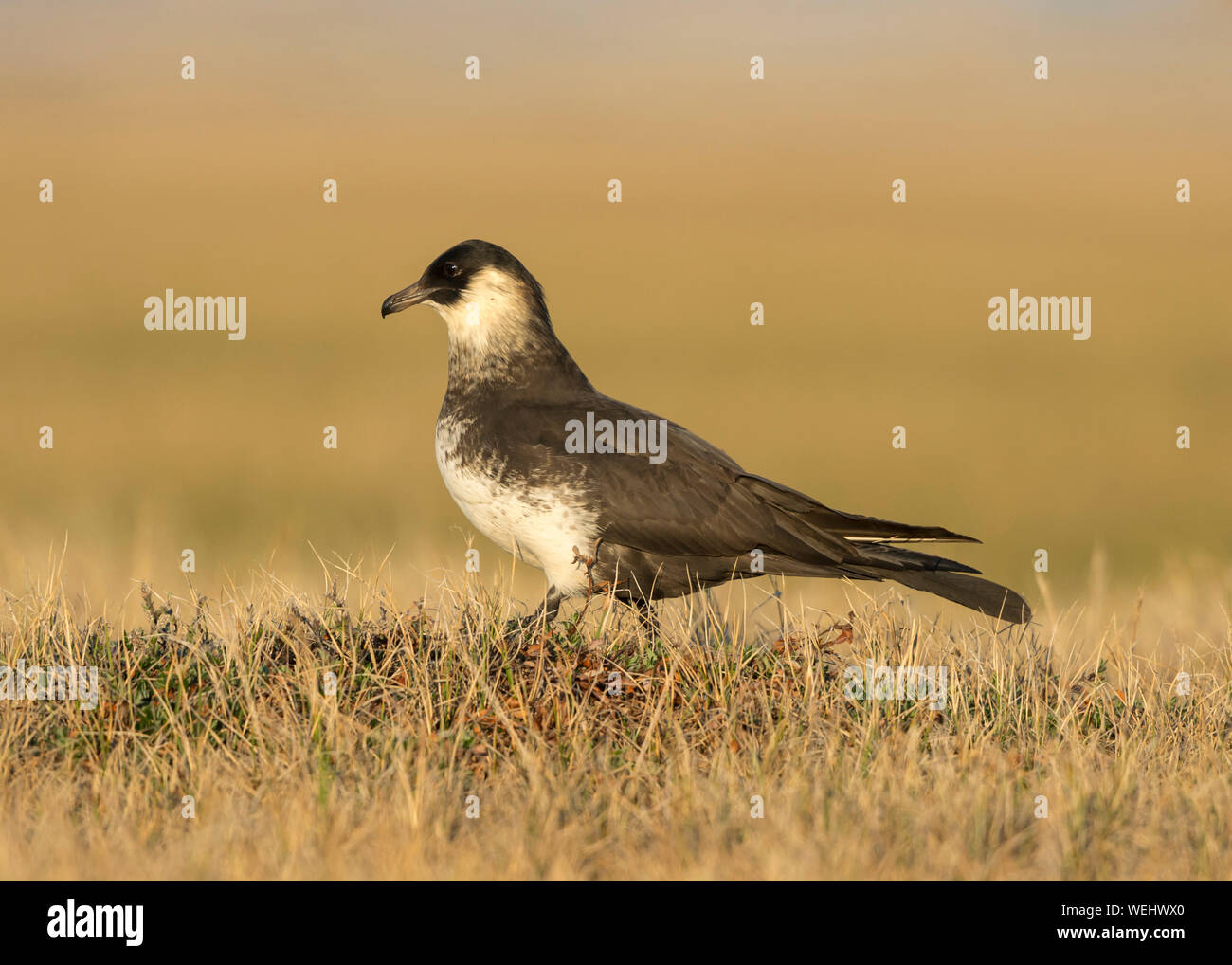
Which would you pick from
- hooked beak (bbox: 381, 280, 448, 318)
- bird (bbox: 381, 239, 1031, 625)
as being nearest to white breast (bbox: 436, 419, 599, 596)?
bird (bbox: 381, 239, 1031, 625)

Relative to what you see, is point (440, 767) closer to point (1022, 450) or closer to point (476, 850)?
point (476, 850)

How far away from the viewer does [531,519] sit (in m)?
7.16

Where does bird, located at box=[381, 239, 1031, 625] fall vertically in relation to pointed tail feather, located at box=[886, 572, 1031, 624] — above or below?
above

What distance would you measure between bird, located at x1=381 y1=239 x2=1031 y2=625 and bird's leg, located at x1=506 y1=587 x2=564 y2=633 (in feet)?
0.04

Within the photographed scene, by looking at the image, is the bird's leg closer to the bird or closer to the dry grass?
the bird

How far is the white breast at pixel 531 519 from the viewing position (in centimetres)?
713

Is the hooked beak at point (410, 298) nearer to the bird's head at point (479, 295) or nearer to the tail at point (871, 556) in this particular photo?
the bird's head at point (479, 295)

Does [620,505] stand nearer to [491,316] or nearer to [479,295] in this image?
[491,316]

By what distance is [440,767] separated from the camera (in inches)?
223

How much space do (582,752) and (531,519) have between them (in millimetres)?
1674

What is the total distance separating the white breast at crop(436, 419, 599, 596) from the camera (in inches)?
281

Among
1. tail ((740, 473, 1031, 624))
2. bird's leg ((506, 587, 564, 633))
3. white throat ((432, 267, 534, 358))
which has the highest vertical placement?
white throat ((432, 267, 534, 358))

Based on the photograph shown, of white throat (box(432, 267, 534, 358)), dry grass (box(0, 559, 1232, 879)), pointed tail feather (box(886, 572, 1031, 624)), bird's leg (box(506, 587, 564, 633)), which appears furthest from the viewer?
white throat (box(432, 267, 534, 358))

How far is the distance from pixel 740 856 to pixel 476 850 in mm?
838
